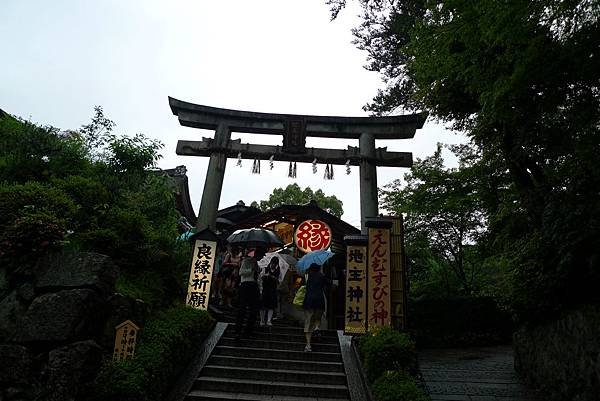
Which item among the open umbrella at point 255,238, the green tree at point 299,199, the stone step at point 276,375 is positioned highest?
the green tree at point 299,199

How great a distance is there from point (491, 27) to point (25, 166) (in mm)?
9859

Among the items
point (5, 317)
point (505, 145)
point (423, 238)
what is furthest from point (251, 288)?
point (423, 238)

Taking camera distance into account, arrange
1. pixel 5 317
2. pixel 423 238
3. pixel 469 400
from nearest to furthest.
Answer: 1. pixel 5 317
2. pixel 469 400
3. pixel 423 238

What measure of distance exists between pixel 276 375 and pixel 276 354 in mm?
894

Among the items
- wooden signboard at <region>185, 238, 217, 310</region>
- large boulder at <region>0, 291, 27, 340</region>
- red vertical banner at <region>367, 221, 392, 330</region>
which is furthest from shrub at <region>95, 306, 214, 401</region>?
red vertical banner at <region>367, 221, 392, 330</region>

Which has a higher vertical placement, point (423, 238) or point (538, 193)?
point (423, 238)

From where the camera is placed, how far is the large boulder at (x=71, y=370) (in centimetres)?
521

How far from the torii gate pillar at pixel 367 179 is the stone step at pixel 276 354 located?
19.1 feet

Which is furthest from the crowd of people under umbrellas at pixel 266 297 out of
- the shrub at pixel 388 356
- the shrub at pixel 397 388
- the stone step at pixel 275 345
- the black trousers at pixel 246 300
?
the shrub at pixel 397 388

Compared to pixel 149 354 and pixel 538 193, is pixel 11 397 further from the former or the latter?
pixel 538 193

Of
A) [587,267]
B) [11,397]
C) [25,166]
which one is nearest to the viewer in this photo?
[11,397]

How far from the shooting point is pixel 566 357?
7008mm

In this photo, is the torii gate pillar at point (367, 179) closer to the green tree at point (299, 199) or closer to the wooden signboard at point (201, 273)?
the wooden signboard at point (201, 273)

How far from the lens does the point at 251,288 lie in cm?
898
